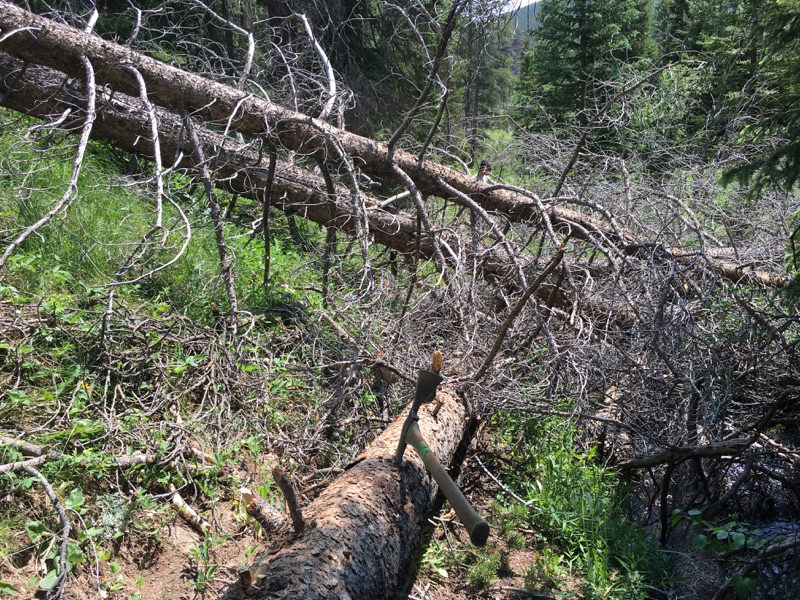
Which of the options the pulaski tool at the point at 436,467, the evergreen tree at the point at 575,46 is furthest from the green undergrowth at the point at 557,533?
the evergreen tree at the point at 575,46

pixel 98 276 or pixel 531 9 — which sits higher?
pixel 531 9

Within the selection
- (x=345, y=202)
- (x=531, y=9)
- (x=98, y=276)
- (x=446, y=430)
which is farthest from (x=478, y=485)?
(x=531, y=9)

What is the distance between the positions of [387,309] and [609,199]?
3397mm

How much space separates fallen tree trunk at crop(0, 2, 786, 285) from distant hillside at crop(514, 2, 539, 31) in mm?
1324

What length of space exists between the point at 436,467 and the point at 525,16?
3391mm

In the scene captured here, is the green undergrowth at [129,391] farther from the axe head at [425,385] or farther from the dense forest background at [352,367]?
the axe head at [425,385]

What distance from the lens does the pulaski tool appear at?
1938 millimetres

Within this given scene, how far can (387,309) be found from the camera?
4.14m

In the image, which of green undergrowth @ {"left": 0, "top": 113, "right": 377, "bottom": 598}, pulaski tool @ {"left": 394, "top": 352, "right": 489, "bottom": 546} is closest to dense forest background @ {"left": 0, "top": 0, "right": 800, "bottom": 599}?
green undergrowth @ {"left": 0, "top": 113, "right": 377, "bottom": 598}

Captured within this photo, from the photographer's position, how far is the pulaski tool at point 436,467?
1.94 meters

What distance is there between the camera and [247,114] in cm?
→ 446

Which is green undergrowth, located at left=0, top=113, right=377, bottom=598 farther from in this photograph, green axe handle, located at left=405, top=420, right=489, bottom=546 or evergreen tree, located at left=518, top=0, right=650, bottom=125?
evergreen tree, located at left=518, top=0, right=650, bottom=125

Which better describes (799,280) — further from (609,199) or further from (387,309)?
(609,199)

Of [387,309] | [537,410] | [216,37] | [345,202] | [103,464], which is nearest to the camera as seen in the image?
[103,464]
